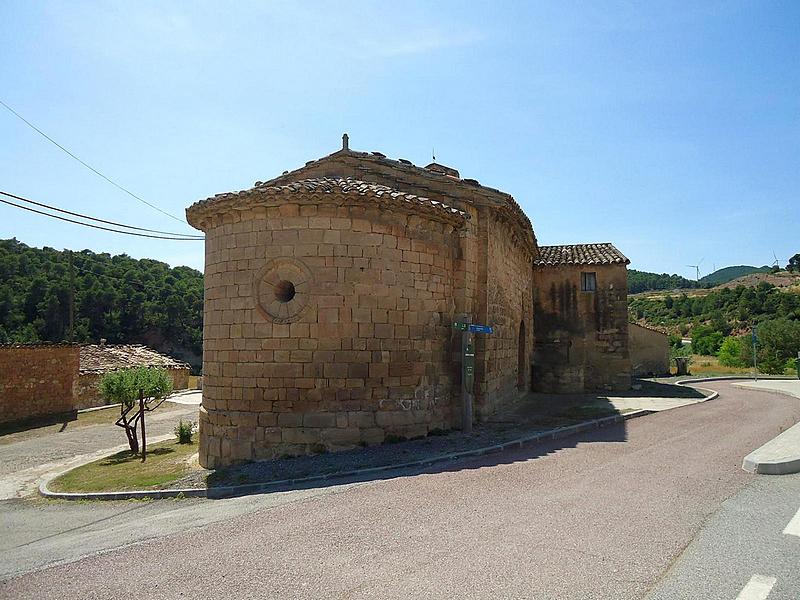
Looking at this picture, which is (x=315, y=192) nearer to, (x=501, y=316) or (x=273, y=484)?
(x=273, y=484)

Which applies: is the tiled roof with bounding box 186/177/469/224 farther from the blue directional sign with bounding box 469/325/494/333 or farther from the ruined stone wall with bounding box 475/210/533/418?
the ruined stone wall with bounding box 475/210/533/418

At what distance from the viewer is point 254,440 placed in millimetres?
9398

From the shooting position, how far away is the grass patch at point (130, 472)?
912 cm

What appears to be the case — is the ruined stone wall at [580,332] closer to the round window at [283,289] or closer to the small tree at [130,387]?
the small tree at [130,387]

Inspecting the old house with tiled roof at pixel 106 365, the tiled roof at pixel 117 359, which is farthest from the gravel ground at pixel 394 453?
the tiled roof at pixel 117 359

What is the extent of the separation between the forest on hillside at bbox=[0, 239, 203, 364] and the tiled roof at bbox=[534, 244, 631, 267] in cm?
3160

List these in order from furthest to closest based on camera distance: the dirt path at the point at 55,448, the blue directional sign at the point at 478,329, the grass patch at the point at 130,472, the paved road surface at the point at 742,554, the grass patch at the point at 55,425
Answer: the grass patch at the point at 55,425, the dirt path at the point at 55,448, the blue directional sign at the point at 478,329, the grass patch at the point at 130,472, the paved road surface at the point at 742,554

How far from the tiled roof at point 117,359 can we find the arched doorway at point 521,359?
16.8 m

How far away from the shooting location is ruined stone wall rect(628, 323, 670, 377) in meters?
26.8

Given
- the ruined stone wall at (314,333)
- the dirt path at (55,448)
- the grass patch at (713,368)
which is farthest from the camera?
the grass patch at (713,368)

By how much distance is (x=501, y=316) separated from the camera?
13.5 metres

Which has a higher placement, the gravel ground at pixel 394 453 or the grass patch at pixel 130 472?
the gravel ground at pixel 394 453

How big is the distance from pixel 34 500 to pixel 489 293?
910cm

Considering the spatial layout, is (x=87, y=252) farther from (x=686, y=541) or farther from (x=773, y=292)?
(x=773, y=292)
